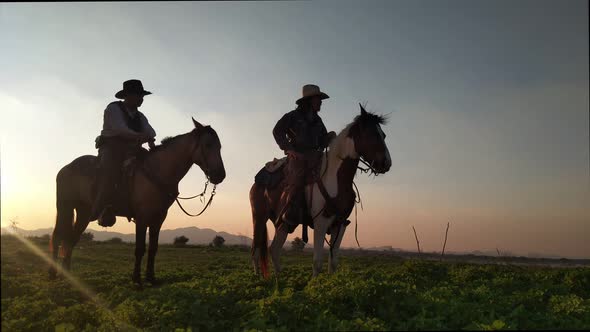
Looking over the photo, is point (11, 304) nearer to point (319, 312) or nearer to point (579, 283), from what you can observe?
point (319, 312)

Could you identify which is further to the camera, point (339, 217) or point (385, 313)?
point (339, 217)

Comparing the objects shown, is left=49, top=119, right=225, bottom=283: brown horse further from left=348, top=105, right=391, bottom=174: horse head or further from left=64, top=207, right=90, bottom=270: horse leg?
left=348, top=105, right=391, bottom=174: horse head

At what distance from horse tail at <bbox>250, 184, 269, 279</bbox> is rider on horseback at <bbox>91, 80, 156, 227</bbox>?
9.38 ft

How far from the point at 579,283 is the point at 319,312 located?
21.1 feet

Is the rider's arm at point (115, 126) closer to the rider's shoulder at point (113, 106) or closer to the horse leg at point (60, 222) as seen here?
the rider's shoulder at point (113, 106)

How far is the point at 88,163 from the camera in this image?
10.3 m

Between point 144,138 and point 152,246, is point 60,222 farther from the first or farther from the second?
A: point 144,138

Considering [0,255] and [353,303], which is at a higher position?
[0,255]

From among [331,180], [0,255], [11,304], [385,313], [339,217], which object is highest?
[331,180]

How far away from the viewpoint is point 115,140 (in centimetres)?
942

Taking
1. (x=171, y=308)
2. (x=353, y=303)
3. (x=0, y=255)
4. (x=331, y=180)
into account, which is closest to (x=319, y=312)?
(x=353, y=303)

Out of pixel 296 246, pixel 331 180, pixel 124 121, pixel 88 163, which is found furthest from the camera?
pixel 296 246

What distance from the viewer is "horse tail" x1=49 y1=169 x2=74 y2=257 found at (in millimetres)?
10430

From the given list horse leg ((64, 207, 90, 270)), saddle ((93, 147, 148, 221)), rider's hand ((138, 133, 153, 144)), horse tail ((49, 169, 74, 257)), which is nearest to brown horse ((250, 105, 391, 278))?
rider's hand ((138, 133, 153, 144))
